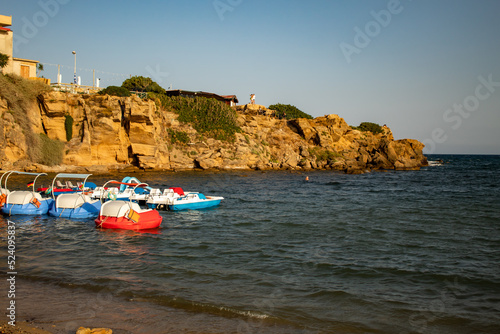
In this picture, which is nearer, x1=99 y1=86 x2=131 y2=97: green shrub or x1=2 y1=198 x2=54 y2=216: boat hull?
x1=2 y1=198 x2=54 y2=216: boat hull

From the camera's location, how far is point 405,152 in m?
73.1

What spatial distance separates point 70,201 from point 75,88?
33.3 metres

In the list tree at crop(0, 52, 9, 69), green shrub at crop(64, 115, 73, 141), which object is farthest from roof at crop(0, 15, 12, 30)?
green shrub at crop(64, 115, 73, 141)

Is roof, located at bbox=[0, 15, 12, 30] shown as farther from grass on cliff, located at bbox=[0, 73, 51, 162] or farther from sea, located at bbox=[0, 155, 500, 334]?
sea, located at bbox=[0, 155, 500, 334]

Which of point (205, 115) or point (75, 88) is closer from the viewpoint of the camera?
point (75, 88)

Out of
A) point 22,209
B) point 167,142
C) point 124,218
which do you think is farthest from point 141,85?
point 124,218

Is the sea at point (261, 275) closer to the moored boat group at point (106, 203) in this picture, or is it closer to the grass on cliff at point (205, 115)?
the moored boat group at point (106, 203)

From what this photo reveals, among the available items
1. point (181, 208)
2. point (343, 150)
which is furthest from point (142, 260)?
point (343, 150)

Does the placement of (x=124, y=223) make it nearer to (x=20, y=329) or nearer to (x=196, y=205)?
(x=196, y=205)

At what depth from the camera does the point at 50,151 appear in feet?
128

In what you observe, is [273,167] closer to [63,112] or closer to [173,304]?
[63,112]

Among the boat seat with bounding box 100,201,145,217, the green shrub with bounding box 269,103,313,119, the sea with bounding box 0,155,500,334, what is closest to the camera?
the sea with bounding box 0,155,500,334

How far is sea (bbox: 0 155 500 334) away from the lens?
7180 millimetres

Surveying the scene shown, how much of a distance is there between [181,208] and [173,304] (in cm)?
1301
